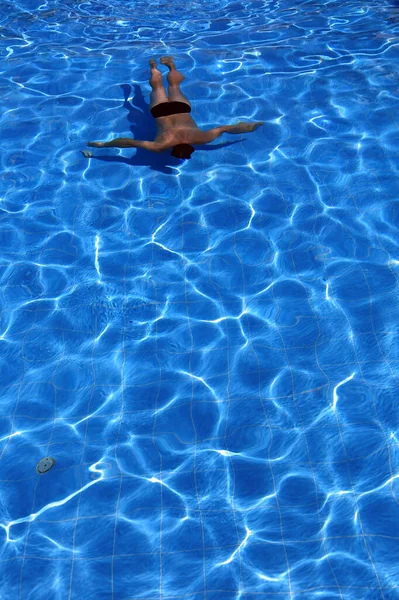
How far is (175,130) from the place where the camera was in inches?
242

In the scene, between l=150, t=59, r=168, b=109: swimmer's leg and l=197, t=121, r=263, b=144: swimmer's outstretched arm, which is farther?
l=150, t=59, r=168, b=109: swimmer's leg

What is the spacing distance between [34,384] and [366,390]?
8.96 feet

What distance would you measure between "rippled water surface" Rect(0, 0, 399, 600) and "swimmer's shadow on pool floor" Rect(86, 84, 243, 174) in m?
0.03

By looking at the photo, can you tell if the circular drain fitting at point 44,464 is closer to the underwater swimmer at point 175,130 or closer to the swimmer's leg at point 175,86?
the underwater swimmer at point 175,130

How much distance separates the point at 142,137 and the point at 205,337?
121 inches

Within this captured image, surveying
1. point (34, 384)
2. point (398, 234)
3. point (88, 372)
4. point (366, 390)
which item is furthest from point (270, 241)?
point (34, 384)

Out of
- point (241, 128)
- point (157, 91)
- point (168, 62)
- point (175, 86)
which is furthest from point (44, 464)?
point (168, 62)

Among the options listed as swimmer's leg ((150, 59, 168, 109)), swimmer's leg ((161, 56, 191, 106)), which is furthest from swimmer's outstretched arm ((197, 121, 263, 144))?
swimmer's leg ((150, 59, 168, 109))

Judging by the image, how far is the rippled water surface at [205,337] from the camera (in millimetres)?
3797

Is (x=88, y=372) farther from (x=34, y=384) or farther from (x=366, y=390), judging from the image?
(x=366, y=390)

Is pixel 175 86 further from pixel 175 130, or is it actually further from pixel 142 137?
pixel 175 130

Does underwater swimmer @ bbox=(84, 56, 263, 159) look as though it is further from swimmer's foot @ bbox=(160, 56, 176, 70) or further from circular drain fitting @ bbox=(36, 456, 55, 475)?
circular drain fitting @ bbox=(36, 456, 55, 475)

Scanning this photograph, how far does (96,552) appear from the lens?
3.81 m

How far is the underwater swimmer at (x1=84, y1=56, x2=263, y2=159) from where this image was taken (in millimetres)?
6047
